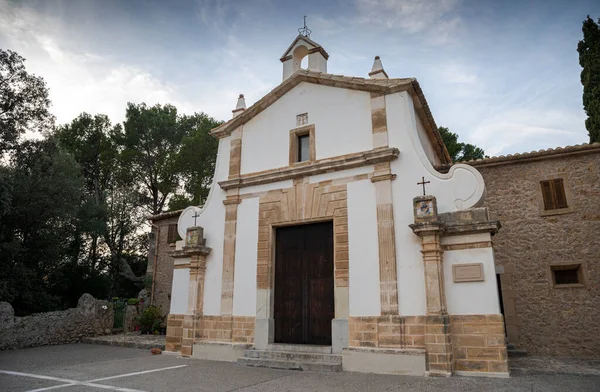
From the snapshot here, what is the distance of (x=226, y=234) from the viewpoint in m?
10.4

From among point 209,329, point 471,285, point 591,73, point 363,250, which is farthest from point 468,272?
point 591,73

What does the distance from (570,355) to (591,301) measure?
4.79 feet

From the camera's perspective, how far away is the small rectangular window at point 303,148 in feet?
33.6

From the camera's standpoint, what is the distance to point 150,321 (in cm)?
1627

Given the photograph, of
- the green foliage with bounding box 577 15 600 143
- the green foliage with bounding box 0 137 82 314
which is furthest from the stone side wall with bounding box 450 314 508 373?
the green foliage with bounding box 0 137 82 314

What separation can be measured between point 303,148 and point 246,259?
322cm

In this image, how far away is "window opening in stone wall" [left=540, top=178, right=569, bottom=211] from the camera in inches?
419

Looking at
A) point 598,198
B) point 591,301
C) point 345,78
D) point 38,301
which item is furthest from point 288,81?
point 38,301

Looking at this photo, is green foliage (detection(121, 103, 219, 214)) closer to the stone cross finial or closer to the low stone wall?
the low stone wall

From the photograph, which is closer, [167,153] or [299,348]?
[299,348]

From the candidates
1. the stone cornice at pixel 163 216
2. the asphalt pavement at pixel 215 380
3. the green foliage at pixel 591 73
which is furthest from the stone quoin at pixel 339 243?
the stone cornice at pixel 163 216

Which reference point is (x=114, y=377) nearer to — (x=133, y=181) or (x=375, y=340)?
(x=375, y=340)

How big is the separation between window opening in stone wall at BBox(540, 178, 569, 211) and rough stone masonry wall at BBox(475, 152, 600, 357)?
17cm

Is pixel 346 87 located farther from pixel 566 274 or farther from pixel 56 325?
pixel 56 325
